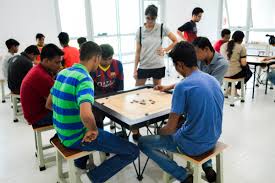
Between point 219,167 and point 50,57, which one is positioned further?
point 50,57

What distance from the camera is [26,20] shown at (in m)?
6.09

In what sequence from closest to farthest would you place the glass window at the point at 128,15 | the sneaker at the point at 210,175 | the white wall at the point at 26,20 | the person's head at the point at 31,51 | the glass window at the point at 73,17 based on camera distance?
the sneaker at the point at 210,175 < the person's head at the point at 31,51 < the white wall at the point at 26,20 < the glass window at the point at 73,17 < the glass window at the point at 128,15

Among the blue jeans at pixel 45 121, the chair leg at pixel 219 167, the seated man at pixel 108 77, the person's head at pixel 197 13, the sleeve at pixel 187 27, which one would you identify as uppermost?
the person's head at pixel 197 13

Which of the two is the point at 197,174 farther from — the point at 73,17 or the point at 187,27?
the point at 73,17

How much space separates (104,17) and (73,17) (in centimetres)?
105

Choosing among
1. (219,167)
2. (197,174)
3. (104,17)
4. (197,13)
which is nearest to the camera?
(197,174)

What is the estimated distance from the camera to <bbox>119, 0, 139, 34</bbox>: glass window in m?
8.03

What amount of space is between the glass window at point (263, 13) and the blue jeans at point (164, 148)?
6.88 metres

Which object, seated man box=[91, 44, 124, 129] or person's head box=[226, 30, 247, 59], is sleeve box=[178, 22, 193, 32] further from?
seated man box=[91, 44, 124, 129]

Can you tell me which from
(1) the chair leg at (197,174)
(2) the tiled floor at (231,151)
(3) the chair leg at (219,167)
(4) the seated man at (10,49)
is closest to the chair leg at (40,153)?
(2) the tiled floor at (231,151)

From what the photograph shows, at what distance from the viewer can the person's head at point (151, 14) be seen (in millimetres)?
2902

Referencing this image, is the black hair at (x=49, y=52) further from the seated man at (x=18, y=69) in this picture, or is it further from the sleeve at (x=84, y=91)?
the seated man at (x=18, y=69)

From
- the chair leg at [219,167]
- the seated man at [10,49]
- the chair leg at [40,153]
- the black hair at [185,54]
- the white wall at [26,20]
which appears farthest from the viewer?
the white wall at [26,20]

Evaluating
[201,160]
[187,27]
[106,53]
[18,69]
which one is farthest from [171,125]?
[187,27]
